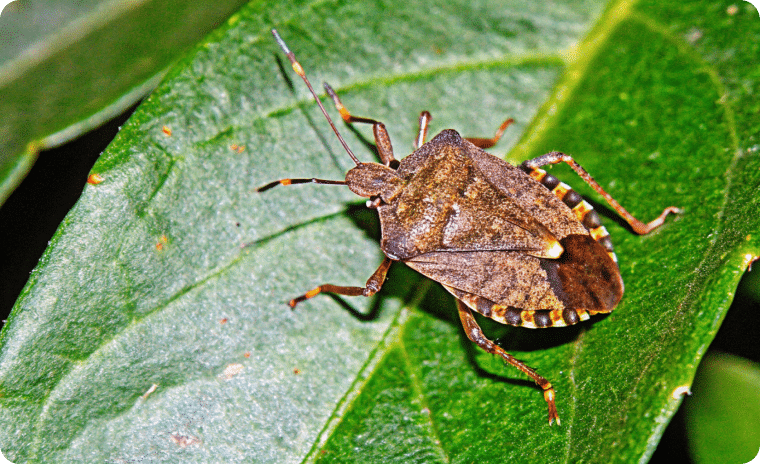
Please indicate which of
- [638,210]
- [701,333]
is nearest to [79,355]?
[701,333]

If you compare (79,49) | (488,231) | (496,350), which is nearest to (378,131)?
(488,231)

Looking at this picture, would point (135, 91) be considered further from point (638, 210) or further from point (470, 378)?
point (638, 210)

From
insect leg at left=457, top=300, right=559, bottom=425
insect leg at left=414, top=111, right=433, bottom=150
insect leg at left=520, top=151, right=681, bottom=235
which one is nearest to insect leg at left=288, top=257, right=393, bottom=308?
insect leg at left=457, top=300, right=559, bottom=425

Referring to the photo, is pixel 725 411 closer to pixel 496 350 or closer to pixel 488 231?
pixel 496 350

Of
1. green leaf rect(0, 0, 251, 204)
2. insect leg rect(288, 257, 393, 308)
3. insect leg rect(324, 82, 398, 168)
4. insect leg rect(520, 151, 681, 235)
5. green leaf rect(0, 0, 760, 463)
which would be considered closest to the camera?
green leaf rect(0, 0, 760, 463)

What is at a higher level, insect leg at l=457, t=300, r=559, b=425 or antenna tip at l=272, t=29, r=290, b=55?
antenna tip at l=272, t=29, r=290, b=55

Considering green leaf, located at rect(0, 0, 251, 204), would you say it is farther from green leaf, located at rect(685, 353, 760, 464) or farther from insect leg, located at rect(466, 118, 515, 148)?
green leaf, located at rect(685, 353, 760, 464)
